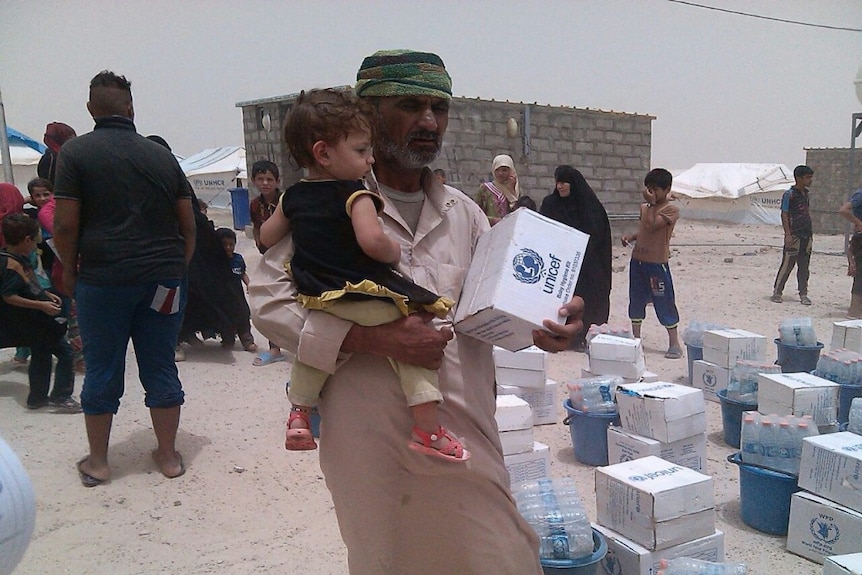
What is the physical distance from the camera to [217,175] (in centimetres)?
2784

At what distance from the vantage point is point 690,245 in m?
16.1

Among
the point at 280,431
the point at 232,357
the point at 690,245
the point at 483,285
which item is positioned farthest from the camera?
the point at 690,245

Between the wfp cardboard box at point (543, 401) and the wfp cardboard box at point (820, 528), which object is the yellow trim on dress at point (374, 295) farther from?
the wfp cardboard box at point (543, 401)

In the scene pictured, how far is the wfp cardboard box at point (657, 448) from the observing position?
334 centimetres

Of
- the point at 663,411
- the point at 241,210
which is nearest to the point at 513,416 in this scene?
the point at 663,411

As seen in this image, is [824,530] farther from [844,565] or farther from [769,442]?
[844,565]

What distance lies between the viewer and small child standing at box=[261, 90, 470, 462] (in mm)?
1448

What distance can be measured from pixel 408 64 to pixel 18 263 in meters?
4.10

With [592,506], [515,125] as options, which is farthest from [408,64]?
[515,125]

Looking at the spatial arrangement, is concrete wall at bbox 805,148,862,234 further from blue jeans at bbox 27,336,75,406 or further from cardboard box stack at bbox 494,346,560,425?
blue jeans at bbox 27,336,75,406

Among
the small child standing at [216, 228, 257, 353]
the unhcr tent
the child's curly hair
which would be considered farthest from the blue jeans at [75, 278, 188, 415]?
the unhcr tent

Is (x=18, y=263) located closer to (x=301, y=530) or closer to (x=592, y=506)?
(x=301, y=530)

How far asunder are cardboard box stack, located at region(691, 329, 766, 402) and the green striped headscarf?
3.66 metres

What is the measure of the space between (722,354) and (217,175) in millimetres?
26504
